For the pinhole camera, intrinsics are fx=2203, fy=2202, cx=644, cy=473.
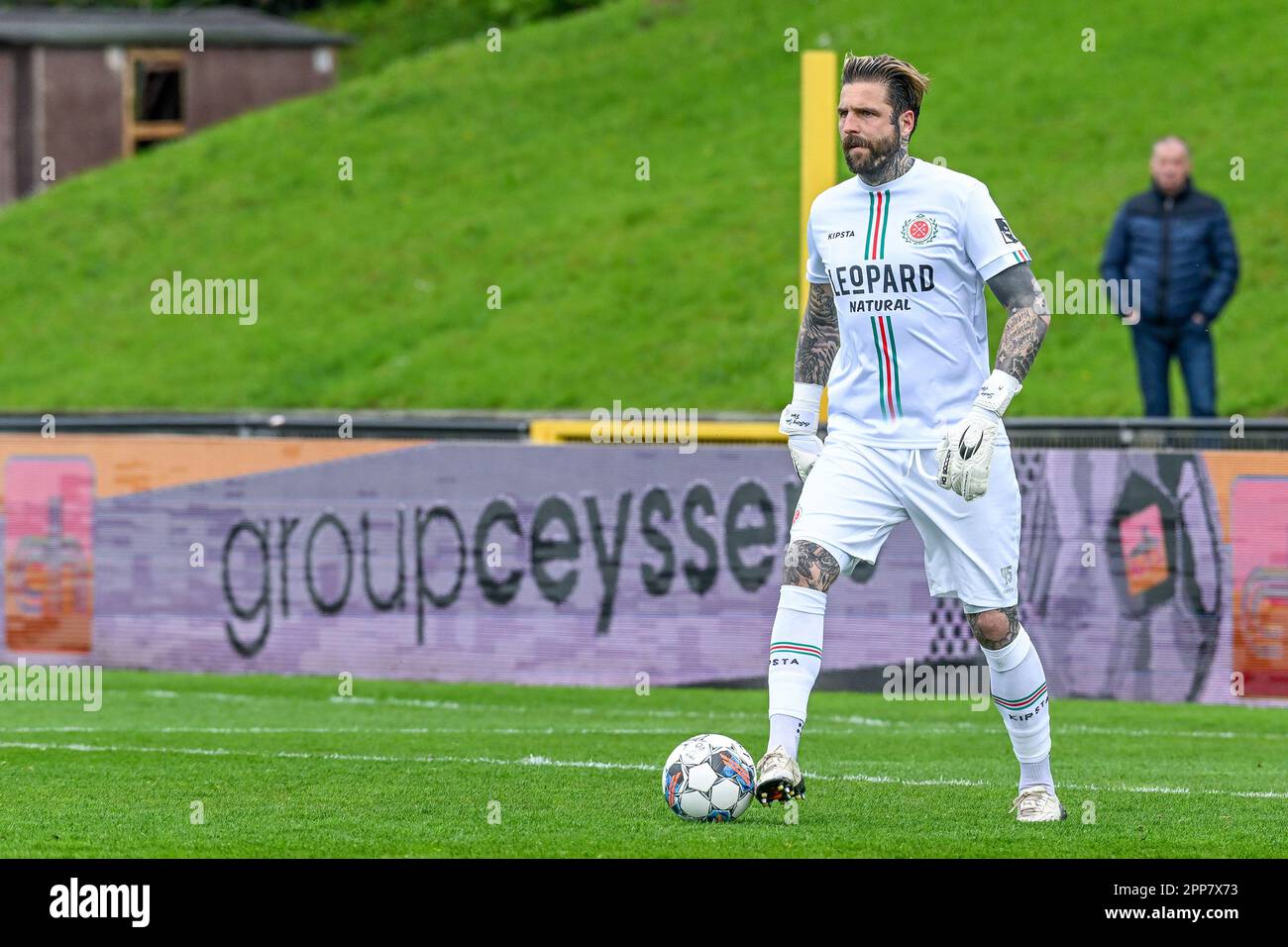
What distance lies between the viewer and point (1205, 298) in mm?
14969

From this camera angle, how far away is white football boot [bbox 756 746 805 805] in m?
6.88

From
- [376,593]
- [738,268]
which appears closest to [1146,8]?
[738,268]

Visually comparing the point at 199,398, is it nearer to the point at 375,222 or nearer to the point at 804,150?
the point at 375,222

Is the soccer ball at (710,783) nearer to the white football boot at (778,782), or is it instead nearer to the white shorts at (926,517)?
the white football boot at (778,782)

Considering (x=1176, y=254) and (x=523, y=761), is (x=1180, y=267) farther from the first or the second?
(x=523, y=761)

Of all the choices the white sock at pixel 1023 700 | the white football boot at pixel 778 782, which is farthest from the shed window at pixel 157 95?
the white football boot at pixel 778 782

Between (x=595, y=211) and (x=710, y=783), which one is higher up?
(x=595, y=211)

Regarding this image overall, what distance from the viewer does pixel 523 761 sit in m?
8.93

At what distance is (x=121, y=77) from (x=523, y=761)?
32955mm

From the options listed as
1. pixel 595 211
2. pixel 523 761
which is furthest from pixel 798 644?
pixel 595 211

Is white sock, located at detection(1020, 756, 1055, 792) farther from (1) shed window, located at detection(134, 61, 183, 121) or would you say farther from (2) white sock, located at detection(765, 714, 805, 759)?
(1) shed window, located at detection(134, 61, 183, 121)

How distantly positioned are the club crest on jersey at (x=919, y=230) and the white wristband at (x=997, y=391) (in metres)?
0.51

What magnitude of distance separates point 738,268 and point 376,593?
1503cm

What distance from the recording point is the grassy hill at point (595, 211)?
25.7 metres
